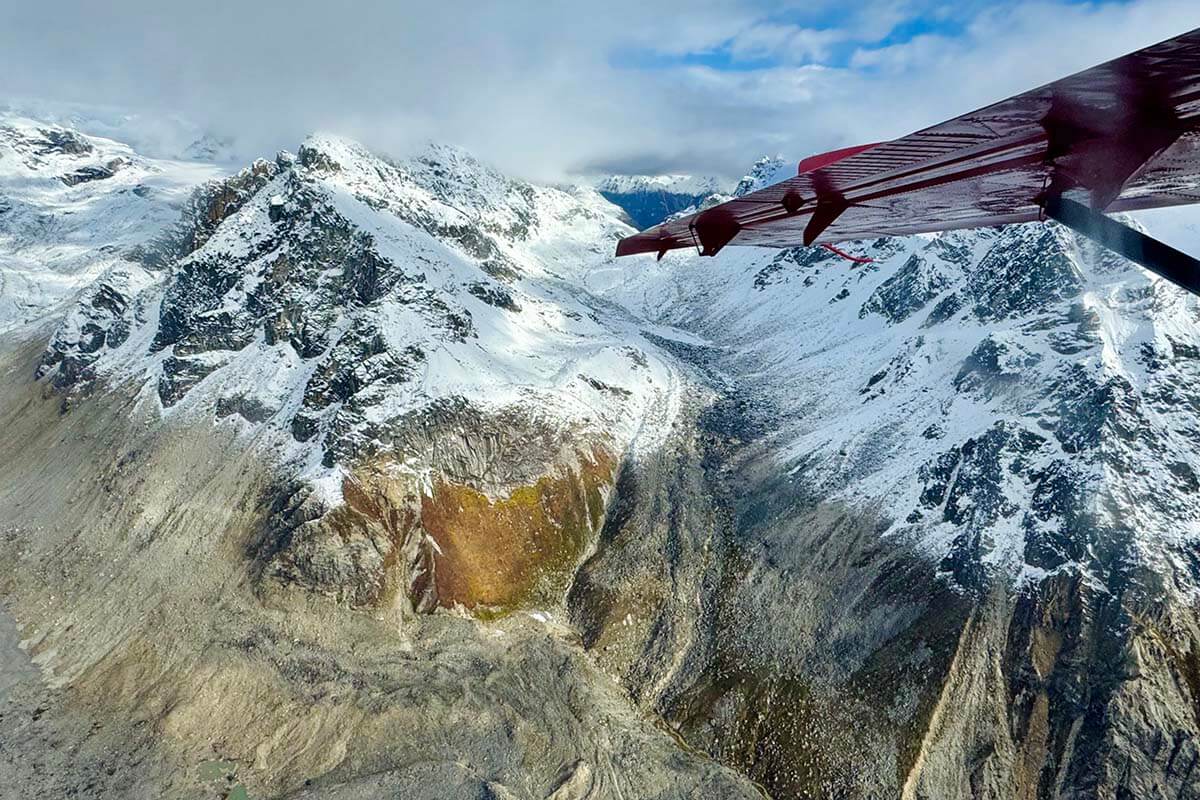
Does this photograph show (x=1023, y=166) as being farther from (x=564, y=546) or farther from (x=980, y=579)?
(x=564, y=546)

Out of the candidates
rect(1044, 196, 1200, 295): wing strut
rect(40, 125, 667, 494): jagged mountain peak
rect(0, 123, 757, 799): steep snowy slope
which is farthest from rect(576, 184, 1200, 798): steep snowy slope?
rect(1044, 196, 1200, 295): wing strut

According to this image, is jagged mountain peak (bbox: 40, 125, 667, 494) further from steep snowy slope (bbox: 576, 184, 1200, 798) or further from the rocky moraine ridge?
steep snowy slope (bbox: 576, 184, 1200, 798)

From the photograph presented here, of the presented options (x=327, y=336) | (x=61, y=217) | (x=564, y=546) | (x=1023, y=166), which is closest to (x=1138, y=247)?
(x=1023, y=166)

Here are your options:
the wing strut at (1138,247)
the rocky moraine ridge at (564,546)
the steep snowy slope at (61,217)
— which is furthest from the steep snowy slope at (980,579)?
the steep snowy slope at (61,217)

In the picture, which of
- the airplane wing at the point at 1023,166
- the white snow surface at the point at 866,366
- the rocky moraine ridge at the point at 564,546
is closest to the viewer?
the airplane wing at the point at 1023,166

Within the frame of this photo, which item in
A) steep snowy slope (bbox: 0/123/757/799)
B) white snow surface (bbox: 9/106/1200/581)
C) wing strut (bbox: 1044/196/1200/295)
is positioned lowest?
steep snowy slope (bbox: 0/123/757/799)

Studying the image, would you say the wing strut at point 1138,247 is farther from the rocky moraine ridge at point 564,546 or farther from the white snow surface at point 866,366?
the rocky moraine ridge at point 564,546
